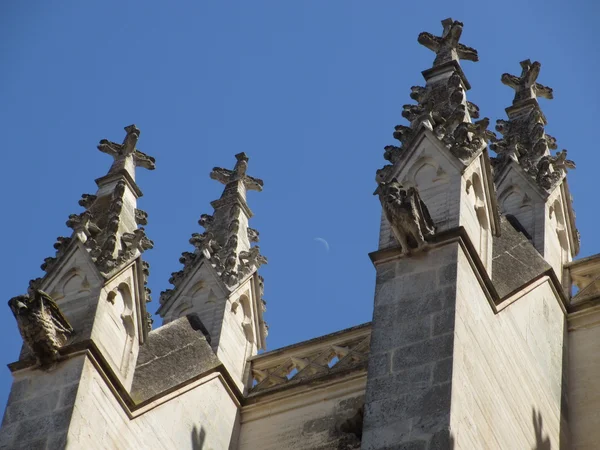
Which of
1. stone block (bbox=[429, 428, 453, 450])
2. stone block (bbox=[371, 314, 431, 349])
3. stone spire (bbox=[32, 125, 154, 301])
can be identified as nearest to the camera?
stone block (bbox=[429, 428, 453, 450])

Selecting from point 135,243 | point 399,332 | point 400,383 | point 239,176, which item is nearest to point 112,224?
point 135,243

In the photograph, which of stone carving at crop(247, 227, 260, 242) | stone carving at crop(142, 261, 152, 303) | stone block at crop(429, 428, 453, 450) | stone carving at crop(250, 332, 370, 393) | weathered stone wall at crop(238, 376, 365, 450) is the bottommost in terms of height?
stone block at crop(429, 428, 453, 450)

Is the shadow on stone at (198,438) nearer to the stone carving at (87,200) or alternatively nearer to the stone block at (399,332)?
the stone carving at (87,200)

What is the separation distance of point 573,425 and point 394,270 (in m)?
2.48

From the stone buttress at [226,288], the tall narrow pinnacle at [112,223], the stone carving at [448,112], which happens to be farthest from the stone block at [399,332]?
the stone buttress at [226,288]

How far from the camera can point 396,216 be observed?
13641 mm

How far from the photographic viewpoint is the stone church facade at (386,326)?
1294cm

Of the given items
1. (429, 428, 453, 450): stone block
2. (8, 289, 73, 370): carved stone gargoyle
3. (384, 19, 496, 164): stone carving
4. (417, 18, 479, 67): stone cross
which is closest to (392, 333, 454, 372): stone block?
(429, 428, 453, 450): stone block

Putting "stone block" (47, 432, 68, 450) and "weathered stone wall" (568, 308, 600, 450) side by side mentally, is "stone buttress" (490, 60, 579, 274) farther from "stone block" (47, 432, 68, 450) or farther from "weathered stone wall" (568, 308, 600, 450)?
"stone block" (47, 432, 68, 450)

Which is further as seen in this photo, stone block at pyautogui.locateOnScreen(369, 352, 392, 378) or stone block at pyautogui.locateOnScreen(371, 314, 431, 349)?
stone block at pyautogui.locateOnScreen(371, 314, 431, 349)

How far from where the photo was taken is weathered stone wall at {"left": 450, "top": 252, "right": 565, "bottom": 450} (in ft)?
41.1

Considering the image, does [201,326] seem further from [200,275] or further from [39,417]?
[39,417]

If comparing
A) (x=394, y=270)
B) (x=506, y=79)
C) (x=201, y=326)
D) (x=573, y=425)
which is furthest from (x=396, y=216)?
(x=506, y=79)

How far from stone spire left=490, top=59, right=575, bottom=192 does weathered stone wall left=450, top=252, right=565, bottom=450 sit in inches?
77.0
